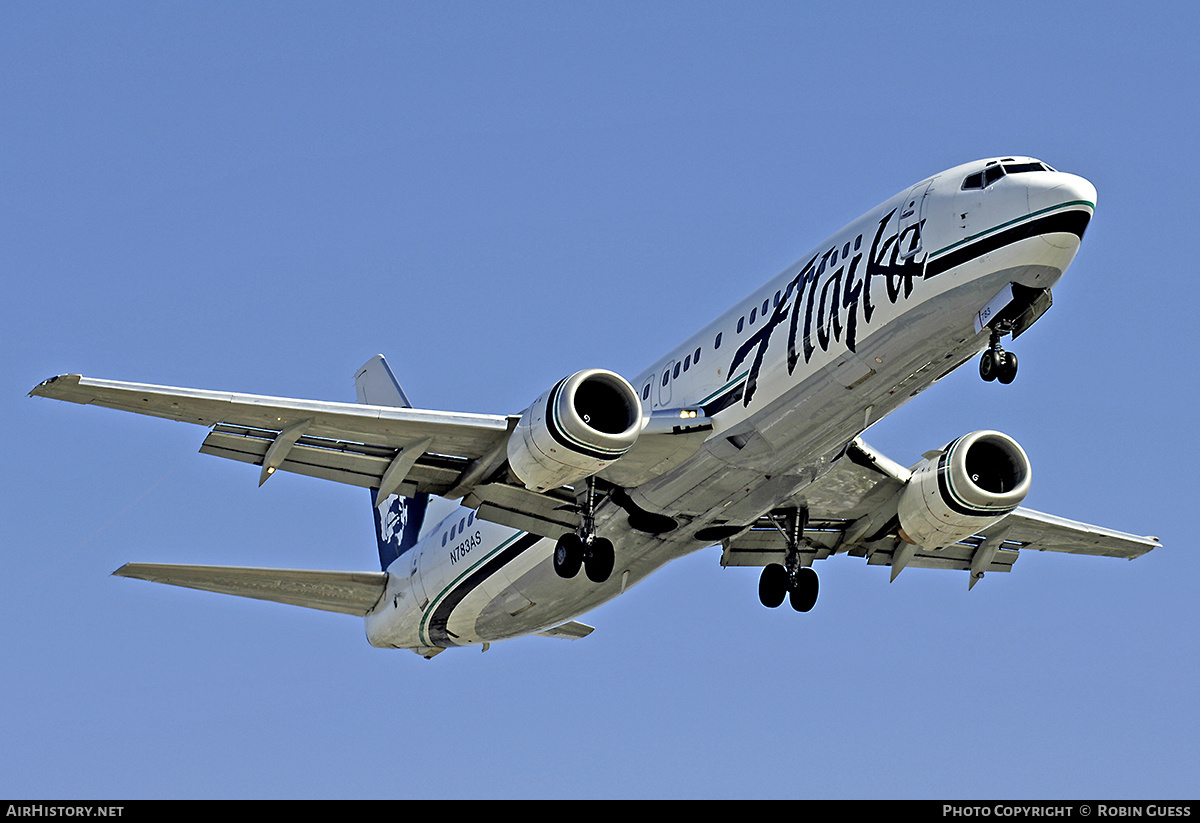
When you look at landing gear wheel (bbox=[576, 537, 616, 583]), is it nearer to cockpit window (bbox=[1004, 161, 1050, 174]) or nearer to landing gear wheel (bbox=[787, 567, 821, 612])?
landing gear wheel (bbox=[787, 567, 821, 612])

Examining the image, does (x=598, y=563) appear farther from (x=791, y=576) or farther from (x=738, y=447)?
(x=791, y=576)

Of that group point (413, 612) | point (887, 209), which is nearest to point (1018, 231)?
point (887, 209)

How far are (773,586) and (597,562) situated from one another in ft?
18.8

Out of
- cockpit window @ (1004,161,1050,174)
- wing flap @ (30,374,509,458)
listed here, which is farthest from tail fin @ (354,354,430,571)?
cockpit window @ (1004,161,1050,174)

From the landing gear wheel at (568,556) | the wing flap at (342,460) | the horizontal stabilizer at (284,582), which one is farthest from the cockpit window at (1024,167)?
the horizontal stabilizer at (284,582)

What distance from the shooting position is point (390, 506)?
35719 mm

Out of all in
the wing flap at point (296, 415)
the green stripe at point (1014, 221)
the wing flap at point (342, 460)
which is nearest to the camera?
the green stripe at point (1014, 221)

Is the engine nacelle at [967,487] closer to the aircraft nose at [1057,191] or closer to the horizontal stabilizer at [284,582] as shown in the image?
the aircraft nose at [1057,191]

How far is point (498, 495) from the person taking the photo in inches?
1094

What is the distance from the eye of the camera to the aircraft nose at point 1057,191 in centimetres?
2248

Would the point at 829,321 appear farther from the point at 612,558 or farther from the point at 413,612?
the point at 413,612

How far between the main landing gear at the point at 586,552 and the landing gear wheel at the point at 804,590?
17.6 ft

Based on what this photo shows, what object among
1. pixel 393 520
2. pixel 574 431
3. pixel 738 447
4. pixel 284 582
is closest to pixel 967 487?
pixel 738 447

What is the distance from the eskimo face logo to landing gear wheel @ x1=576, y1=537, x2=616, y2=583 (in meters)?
8.68
